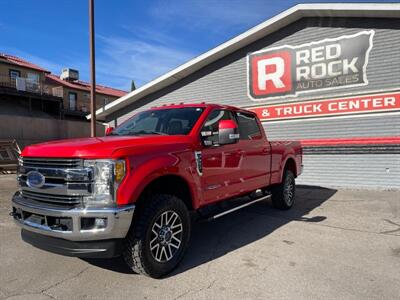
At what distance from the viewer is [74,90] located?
40844 millimetres

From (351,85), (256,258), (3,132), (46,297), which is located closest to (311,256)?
(256,258)

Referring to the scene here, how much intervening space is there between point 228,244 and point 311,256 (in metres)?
1.18

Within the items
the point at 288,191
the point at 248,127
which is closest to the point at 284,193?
the point at 288,191

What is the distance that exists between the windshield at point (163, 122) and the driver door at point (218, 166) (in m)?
0.24

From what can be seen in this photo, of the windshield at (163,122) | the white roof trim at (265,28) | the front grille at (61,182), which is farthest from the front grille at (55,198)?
the white roof trim at (265,28)

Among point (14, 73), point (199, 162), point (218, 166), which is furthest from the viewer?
point (14, 73)

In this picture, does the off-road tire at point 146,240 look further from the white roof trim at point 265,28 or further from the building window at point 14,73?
the building window at point 14,73

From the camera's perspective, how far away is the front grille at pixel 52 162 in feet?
12.6

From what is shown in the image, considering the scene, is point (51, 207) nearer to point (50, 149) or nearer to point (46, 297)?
point (50, 149)

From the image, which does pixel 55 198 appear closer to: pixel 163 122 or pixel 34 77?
pixel 163 122

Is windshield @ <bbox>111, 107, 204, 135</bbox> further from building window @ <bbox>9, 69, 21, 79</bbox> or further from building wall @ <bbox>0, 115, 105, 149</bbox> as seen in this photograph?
building window @ <bbox>9, 69, 21, 79</bbox>

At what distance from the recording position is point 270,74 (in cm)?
1262

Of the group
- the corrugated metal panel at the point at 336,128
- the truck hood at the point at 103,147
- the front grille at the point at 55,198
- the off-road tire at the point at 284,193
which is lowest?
the off-road tire at the point at 284,193

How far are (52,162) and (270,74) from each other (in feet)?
32.2
